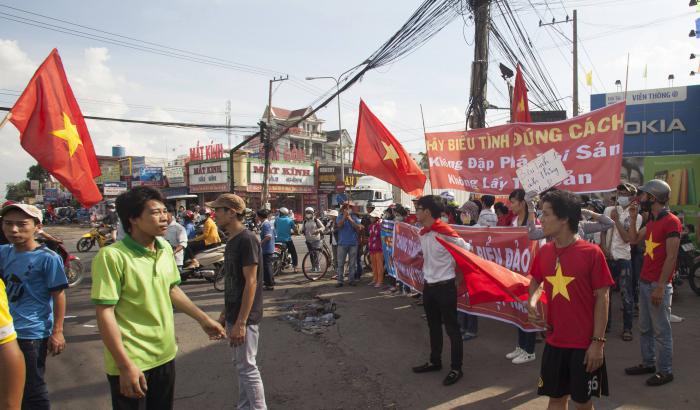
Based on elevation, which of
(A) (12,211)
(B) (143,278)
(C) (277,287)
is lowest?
(C) (277,287)

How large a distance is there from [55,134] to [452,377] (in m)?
5.09

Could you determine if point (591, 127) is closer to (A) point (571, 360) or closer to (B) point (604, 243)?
(B) point (604, 243)

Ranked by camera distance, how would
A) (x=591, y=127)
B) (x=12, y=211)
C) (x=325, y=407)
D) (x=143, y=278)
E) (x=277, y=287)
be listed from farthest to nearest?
(x=277, y=287)
(x=591, y=127)
(x=325, y=407)
(x=12, y=211)
(x=143, y=278)

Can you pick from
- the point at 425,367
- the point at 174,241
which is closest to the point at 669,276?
the point at 425,367

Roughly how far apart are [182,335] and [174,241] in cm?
202

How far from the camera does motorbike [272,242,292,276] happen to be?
10617mm

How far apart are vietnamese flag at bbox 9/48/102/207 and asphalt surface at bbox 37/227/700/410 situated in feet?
6.86

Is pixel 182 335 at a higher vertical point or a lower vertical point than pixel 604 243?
lower

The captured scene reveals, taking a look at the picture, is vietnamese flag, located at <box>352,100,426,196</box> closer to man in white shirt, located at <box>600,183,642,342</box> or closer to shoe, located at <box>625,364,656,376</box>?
man in white shirt, located at <box>600,183,642,342</box>

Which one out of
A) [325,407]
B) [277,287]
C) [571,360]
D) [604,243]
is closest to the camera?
[571,360]

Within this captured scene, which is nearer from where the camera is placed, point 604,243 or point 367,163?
point 604,243

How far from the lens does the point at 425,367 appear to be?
4.66m

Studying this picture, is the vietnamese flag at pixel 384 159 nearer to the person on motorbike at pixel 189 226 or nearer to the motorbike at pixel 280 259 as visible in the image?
the motorbike at pixel 280 259

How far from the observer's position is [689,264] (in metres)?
8.00
